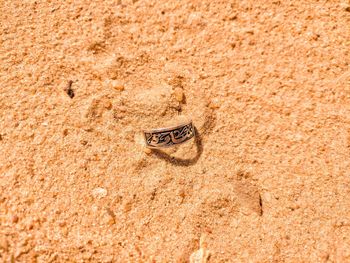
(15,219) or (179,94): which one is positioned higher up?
(179,94)

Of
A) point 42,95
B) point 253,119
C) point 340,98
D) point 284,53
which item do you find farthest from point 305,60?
point 42,95

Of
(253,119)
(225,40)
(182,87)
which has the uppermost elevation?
(225,40)

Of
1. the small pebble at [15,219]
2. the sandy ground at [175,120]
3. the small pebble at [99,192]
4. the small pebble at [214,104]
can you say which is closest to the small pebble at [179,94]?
the sandy ground at [175,120]

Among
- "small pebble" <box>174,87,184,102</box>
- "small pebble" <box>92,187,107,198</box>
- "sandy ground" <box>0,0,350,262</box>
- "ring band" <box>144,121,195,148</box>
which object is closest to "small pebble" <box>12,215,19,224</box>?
"sandy ground" <box>0,0,350,262</box>

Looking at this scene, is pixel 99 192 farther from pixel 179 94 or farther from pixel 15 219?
pixel 179 94

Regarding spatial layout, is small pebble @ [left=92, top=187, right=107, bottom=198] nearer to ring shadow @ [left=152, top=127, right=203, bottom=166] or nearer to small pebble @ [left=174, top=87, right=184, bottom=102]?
ring shadow @ [left=152, top=127, right=203, bottom=166]

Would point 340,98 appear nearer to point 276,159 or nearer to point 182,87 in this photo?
point 276,159

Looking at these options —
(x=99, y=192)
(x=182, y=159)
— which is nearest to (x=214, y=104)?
(x=182, y=159)
